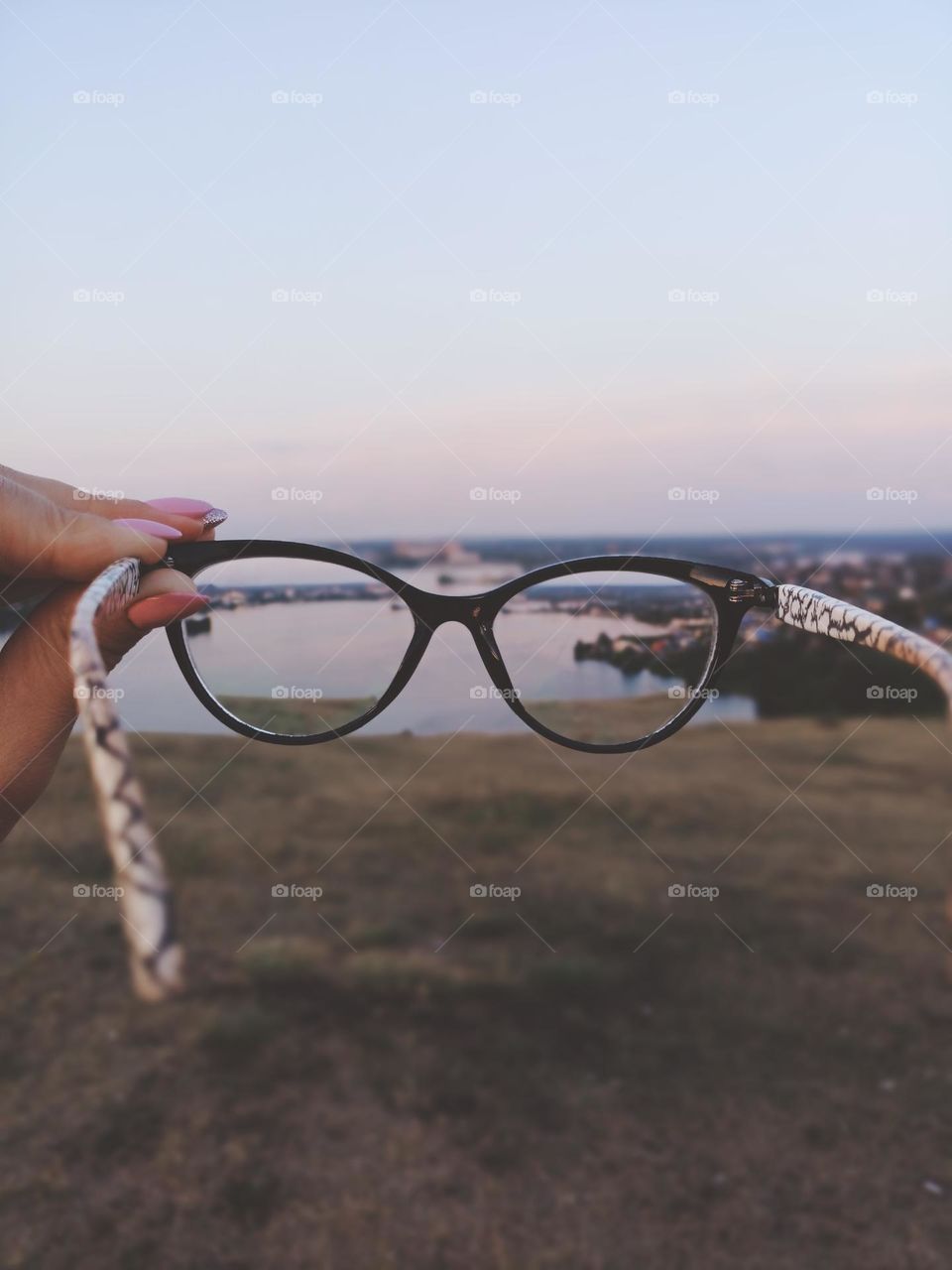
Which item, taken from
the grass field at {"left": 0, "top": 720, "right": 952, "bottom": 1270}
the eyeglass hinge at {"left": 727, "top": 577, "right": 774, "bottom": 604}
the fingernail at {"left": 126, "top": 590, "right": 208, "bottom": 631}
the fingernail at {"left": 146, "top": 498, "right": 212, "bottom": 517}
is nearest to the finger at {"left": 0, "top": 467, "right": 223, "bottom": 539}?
the fingernail at {"left": 146, "top": 498, "right": 212, "bottom": 517}

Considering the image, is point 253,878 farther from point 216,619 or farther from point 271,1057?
point 216,619

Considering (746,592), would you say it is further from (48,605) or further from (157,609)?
(48,605)

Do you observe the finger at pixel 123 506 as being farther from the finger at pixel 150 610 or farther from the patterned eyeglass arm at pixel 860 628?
A: the patterned eyeglass arm at pixel 860 628

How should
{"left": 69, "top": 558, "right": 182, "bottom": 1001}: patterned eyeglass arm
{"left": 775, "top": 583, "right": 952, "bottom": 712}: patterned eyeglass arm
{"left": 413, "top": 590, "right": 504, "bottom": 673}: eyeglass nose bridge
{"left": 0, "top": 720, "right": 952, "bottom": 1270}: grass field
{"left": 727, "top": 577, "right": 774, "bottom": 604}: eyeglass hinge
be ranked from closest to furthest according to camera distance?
{"left": 69, "top": 558, "right": 182, "bottom": 1001}: patterned eyeglass arm < {"left": 775, "top": 583, "right": 952, "bottom": 712}: patterned eyeglass arm < {"left": 727, "top": 577, "right": 774, "bottom": 604}: eyeglass hinge < {"left": 413, "top": 590, "right": 504, "bottom": 673}: eyeglass nose bridge < {"left": 0, "top": 720, "right": 952, "bottom": 1270}: grass field

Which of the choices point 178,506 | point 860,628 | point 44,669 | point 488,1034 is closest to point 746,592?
point 860,628

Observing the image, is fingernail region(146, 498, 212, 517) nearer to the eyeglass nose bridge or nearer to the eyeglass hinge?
the eyeglass nose bridge

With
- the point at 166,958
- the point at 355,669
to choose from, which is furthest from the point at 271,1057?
the point at 166,958
